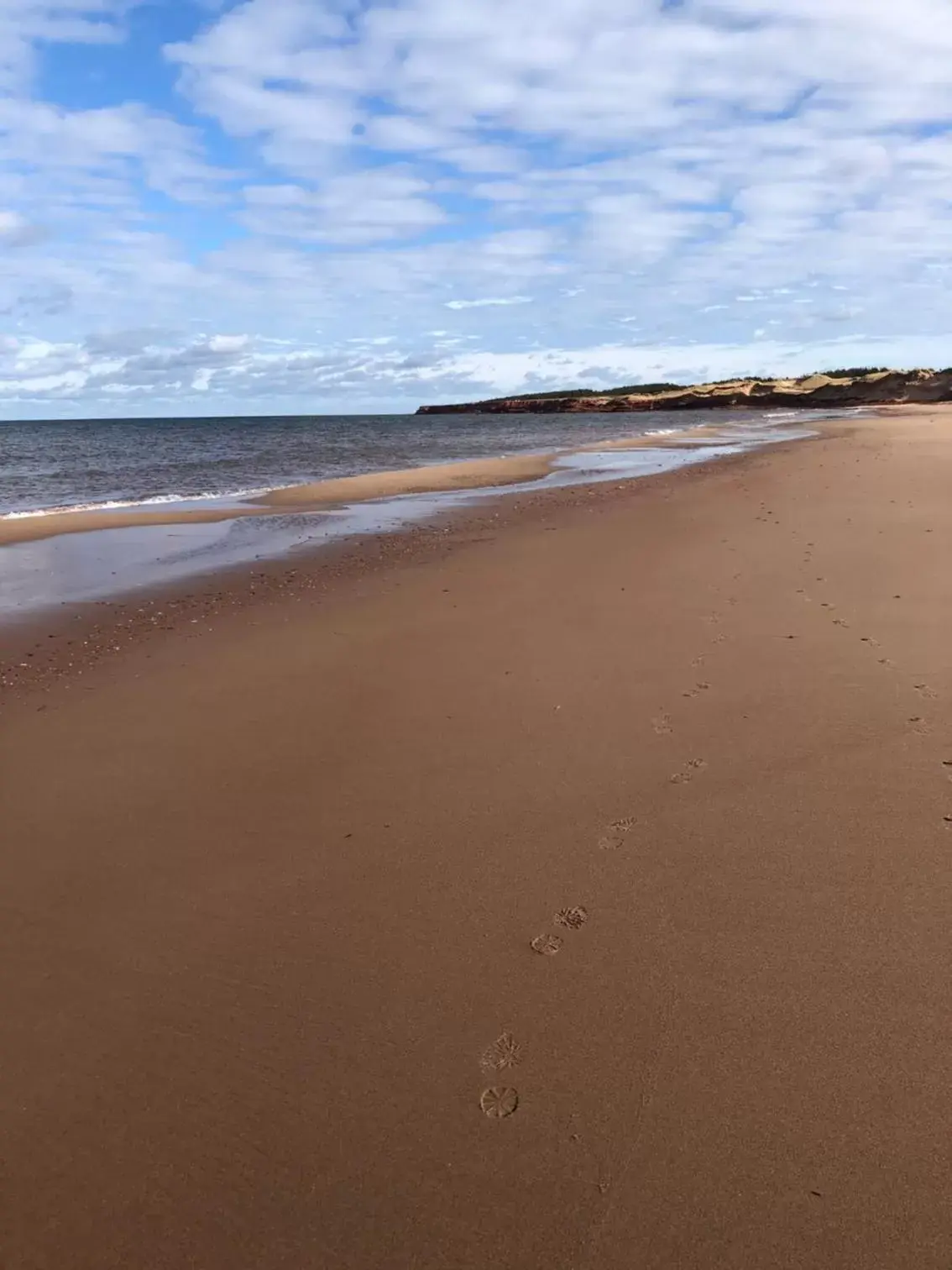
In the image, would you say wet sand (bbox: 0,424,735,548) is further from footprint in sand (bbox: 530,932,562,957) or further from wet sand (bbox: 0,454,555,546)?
→ footprint in sand (bbox: 530,932,562,957)

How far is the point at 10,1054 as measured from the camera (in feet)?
9.53

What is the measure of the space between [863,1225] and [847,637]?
199 inches

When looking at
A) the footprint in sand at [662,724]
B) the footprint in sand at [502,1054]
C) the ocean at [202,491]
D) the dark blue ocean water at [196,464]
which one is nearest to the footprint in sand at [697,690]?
the footprint in sand at [662,724]

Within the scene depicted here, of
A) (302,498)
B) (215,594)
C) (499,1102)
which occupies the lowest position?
(499,1102)

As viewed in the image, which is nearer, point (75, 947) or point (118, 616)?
point (75, 947)

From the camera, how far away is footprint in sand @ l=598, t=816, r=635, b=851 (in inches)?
155

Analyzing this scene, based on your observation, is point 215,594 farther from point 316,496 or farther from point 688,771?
point 316,496

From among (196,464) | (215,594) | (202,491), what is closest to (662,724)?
(215,594)

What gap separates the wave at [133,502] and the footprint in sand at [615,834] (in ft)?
56.4

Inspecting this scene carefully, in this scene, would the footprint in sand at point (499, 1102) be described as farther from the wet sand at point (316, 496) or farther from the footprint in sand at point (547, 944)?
the wet sand at point (316, 496)

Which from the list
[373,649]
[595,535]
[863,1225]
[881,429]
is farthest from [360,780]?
[881,429]

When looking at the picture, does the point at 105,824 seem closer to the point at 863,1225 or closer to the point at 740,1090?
the point at 740,1090

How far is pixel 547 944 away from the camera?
3.27 metres

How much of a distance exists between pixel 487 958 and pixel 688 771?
182 centimetres
